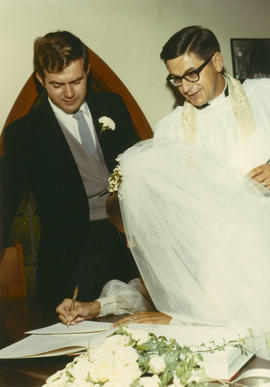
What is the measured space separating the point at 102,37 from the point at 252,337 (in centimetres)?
131

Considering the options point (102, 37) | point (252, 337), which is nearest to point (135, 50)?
point (102, 37)

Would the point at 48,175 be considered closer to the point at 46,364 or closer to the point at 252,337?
the point at 46,364

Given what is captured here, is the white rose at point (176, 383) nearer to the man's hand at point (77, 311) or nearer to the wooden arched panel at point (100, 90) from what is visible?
the man's hand at point (77, 311)

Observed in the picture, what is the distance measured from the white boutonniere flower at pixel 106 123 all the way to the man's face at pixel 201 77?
0.31 meters

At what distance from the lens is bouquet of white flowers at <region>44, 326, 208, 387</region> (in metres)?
0.79

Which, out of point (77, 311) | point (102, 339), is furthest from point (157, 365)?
point (77, 311)

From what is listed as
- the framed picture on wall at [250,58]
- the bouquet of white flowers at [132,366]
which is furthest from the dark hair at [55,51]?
the bouquet of white flowers at [132,366]

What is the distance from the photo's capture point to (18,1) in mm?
1706

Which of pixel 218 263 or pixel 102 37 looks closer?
pixel 218 263

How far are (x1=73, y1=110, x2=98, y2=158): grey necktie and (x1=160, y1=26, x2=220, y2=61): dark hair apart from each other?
1.36 ft

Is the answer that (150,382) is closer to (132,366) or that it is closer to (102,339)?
(132,366)

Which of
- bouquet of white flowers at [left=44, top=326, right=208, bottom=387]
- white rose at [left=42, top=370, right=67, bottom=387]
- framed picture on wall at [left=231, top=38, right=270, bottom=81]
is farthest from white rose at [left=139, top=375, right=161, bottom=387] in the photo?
framed picture on wall at [left=231, top=38, right=270, bottom=81]

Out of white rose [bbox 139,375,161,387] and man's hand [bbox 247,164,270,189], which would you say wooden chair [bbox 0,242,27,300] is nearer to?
man's hand [bbox 247,164,270,189]

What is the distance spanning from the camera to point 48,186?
5.79 feet
